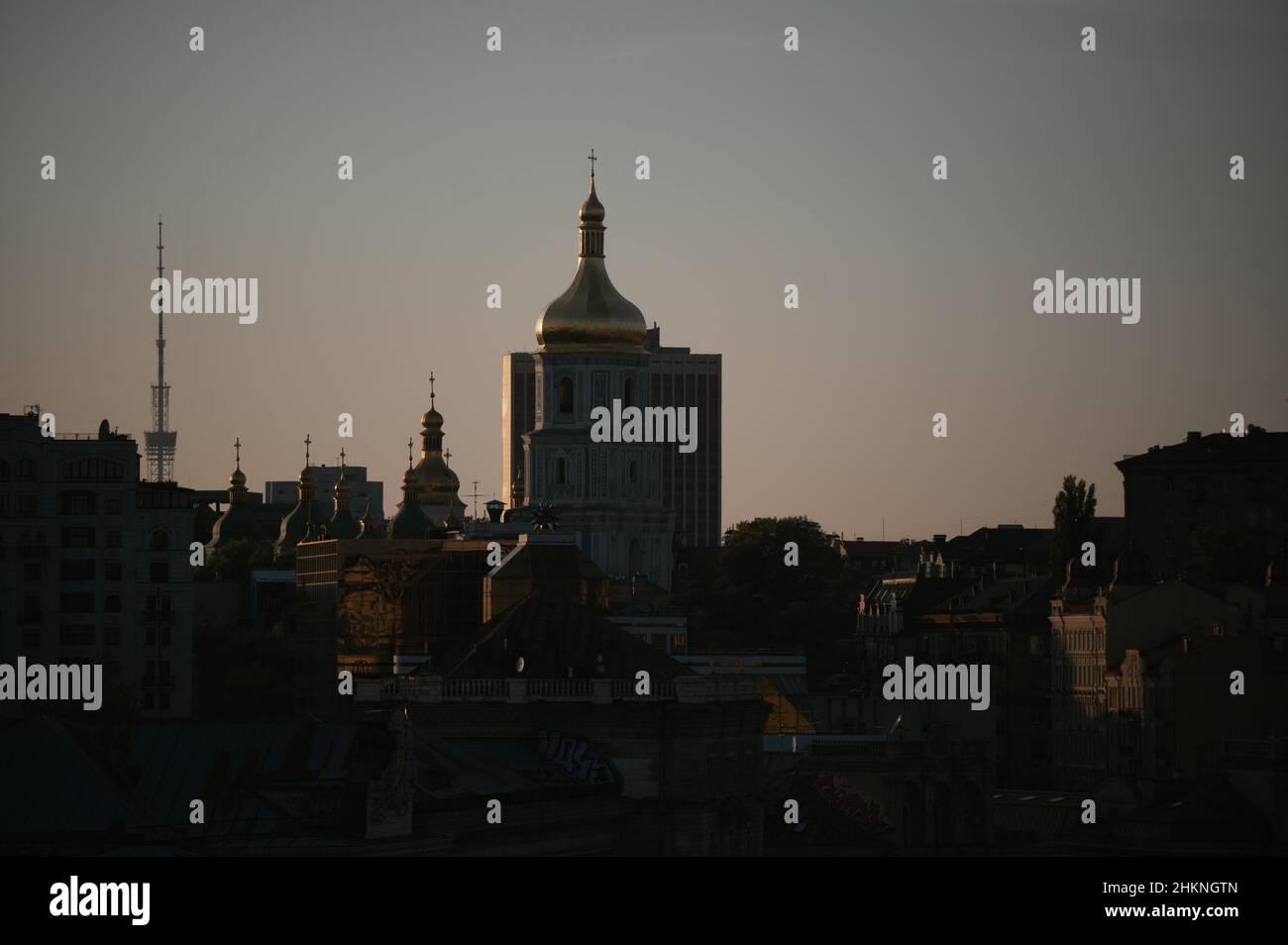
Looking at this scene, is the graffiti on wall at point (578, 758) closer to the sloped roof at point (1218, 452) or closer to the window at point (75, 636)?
the window at point (75, 636)

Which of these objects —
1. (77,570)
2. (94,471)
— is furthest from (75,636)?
(94,471)

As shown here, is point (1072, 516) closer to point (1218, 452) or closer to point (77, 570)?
point (1218, 452)

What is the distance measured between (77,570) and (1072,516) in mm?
60580

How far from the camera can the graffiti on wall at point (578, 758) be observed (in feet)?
316

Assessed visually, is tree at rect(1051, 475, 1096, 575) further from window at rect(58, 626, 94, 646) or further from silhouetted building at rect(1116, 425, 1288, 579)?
window at rect(58, 626, 94, 646)

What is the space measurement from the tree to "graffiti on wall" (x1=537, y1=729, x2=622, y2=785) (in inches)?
3937

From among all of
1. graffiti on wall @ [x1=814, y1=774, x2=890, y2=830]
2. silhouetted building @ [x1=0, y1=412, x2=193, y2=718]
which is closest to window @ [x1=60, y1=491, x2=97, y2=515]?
silhouetted building @ [x1=0, y1=412, x2=193, y2=718]

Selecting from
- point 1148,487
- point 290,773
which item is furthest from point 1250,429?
point 290,773

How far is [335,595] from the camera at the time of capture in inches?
7357

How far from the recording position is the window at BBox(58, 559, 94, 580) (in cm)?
15488

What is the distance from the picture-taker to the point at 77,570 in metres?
155

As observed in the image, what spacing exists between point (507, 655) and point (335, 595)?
82.3 meters

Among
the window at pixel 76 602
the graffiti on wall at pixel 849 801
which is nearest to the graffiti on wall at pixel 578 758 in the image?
the graffiti on wall at pixel 849 801
